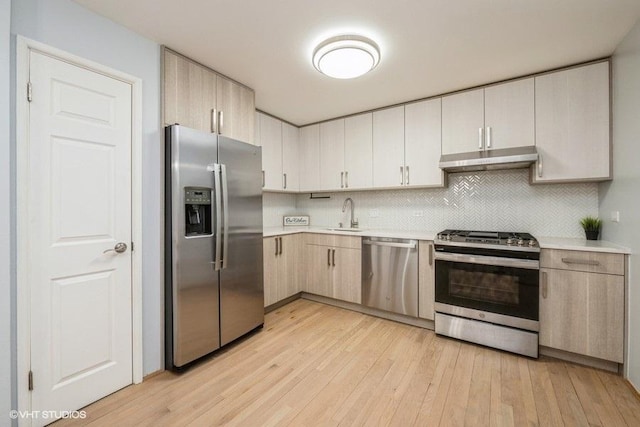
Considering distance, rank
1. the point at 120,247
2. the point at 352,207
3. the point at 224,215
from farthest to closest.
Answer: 1. the point at 352,207
2. the point at 224,215
3. the point at 120,247

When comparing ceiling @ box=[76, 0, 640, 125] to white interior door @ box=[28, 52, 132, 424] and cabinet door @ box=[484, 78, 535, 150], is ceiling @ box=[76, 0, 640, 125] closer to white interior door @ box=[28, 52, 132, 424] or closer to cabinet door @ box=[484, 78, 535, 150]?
cabinet door @ box=[484, 78, 535, 150]

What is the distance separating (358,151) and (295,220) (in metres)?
1.39

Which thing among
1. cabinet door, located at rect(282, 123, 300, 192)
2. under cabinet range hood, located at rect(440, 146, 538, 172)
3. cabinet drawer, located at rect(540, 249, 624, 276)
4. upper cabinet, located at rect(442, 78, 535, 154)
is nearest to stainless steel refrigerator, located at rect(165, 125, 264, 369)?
cabinet door, located at rect(282, 123, 300, 192)

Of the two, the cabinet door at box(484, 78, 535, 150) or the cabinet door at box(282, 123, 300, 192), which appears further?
the cabinet door at box(282, 123, 300, 192)

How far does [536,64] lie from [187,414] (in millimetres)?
3810

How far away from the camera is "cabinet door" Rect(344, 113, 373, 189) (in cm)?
346

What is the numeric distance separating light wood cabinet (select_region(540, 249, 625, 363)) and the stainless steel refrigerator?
256 cm

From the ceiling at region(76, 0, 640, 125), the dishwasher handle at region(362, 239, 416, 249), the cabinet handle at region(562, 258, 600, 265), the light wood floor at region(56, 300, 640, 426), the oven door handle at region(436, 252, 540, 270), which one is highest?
the ceiling at region(76, 0, 640, 125)

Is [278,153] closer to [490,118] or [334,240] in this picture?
[334,240]

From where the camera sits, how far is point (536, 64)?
2.35m

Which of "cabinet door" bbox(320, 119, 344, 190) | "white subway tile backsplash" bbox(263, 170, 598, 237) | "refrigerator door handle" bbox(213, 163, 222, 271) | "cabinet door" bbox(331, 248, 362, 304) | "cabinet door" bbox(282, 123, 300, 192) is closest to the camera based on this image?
"refrigerator door handle" bbox(213, 163, 222, 271)

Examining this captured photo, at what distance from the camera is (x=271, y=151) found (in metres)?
3.62

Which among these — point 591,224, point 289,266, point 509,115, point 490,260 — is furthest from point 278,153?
point 591,224

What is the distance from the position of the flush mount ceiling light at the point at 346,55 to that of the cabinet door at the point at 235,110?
0.92m
